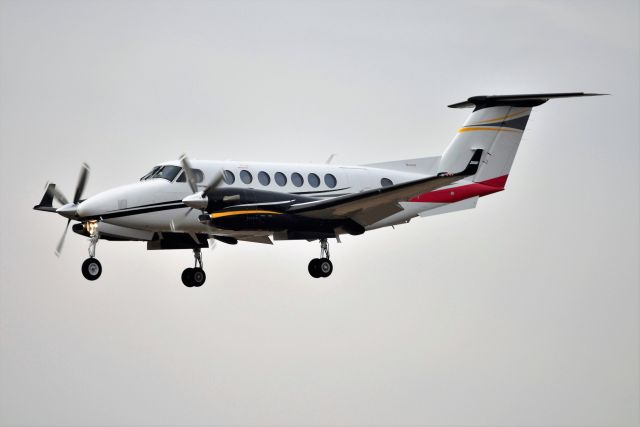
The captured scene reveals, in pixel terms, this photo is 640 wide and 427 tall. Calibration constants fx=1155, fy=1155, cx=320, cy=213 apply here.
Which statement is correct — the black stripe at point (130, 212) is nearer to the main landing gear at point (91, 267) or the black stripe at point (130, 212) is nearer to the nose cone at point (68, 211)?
the nose cone at point (68, 211)

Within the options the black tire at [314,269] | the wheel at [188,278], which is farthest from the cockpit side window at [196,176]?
the black tire at [314,269]

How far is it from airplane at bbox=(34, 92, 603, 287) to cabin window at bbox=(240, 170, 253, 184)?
0.03 metres

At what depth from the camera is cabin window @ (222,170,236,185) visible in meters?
29.7

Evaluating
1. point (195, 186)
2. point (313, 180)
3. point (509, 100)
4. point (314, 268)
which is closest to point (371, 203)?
point (313, 180)

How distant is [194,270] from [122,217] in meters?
3.89

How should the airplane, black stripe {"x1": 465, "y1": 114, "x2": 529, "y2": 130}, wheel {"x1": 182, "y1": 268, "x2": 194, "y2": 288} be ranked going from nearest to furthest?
the airplane, wheel {"x1": 182, "y1": 268, "x2": 194, "y2": 288}, black stripe {"x1": 465, "y1": 114, "x2": 529, "y2": 130}

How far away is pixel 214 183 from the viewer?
2862 centimetres

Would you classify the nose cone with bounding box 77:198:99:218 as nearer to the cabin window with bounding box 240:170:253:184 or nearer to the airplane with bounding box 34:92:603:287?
the airplane with bounding box 34:92:603:287

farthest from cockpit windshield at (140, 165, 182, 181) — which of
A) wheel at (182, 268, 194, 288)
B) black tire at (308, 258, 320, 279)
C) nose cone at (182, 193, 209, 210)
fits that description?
black tire at (308, 258, 320, 279)

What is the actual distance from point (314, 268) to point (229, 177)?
11.6 feet

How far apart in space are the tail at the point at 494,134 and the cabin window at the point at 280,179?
18.8 feet

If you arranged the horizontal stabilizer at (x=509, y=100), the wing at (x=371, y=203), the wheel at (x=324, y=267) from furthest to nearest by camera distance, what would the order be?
the horizontal stabilizer at (x=509, y=100) < the wheel at (x=324, y=267) < the wing at (x=371, y=203)

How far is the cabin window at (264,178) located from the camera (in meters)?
30.2

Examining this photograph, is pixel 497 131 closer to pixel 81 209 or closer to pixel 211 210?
pixel 211 210
